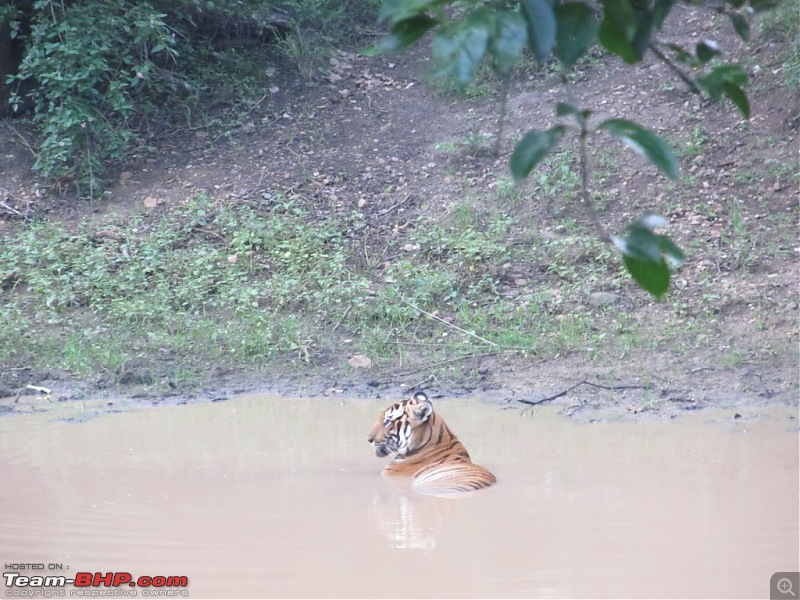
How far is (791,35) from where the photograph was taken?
10.2 m

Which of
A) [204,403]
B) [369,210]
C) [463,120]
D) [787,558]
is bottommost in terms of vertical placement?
[787,558]

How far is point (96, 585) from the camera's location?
12.4ft

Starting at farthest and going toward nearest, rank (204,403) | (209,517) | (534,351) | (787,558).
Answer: (534,351)
(204,403)
(209,517)
(787,558)

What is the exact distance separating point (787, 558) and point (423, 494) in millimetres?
1798

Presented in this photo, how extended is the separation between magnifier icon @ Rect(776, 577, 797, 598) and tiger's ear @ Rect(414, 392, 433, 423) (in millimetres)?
2043

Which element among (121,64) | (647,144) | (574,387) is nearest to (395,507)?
(574,387)

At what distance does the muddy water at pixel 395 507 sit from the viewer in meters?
3.79

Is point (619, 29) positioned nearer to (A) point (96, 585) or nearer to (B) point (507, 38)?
(B) point (507, 38)

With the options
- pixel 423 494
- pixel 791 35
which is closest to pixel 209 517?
pixel 423 494

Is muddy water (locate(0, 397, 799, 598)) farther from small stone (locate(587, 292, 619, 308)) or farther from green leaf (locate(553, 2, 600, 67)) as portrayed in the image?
green leaf (locate(553, 2, 600, 67))

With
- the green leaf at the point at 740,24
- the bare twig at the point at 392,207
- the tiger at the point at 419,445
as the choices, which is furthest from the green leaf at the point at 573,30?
the bare twig at the point at 392,207

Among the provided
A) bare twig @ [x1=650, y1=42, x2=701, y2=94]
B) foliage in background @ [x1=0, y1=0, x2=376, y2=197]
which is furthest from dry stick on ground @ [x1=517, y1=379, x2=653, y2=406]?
foliage in background @ [x1=0, y1=0, x2=376, y2=197]

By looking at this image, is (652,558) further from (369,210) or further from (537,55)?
(369,210)

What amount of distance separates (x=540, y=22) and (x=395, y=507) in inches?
142
